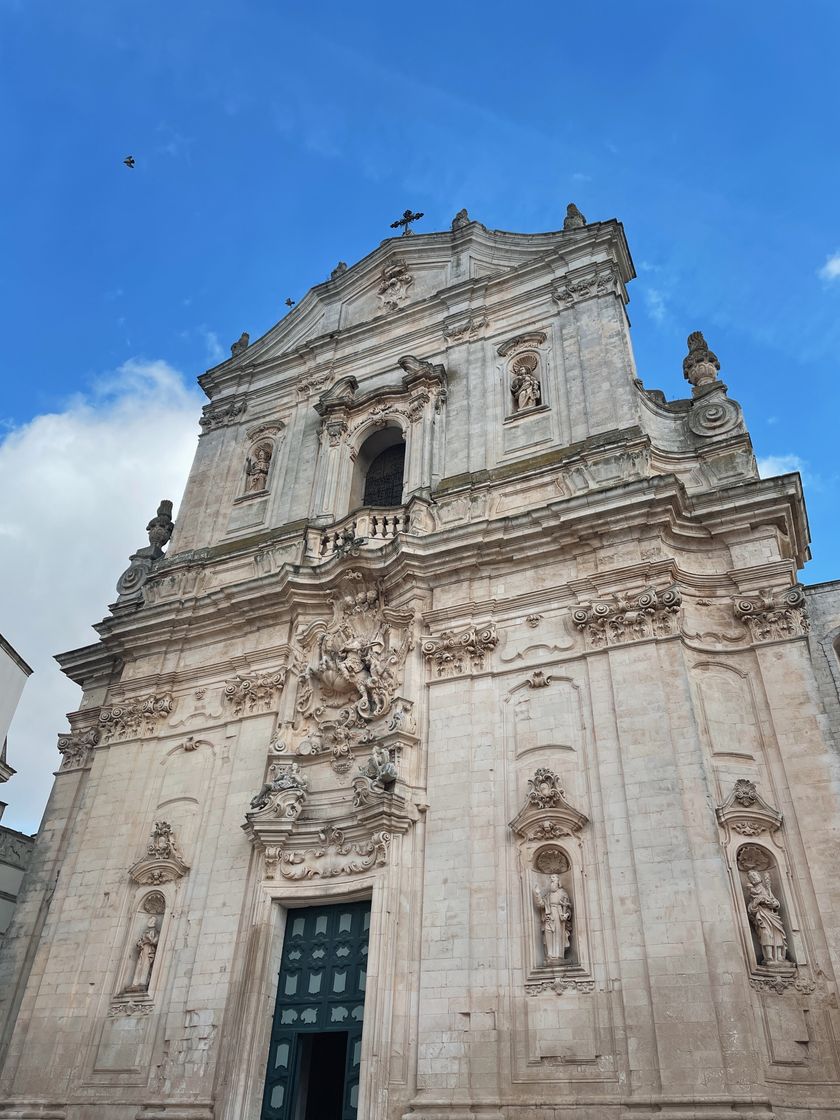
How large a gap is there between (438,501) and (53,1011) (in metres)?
9.12

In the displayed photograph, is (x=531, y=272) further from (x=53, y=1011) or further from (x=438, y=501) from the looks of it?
(x=53, y=1011)

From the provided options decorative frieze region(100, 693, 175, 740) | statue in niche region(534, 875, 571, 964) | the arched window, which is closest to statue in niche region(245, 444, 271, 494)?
the arched window

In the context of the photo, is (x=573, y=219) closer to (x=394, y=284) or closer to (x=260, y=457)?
(x=394, y=284)

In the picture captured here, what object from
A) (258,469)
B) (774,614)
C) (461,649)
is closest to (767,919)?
(774,614)

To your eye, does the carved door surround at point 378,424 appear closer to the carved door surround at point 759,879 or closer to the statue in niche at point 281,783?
the statue in niche at point 281,783

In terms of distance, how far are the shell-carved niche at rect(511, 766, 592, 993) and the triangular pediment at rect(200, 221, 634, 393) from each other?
10056mm

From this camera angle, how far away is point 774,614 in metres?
10.9

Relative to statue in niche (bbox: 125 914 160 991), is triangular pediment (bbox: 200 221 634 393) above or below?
above

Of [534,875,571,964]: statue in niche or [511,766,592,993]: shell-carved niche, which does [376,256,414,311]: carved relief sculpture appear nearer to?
[511,766,592,993]: shell-carved niche

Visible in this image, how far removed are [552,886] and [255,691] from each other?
224 inches

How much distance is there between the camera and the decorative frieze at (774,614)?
1078cm

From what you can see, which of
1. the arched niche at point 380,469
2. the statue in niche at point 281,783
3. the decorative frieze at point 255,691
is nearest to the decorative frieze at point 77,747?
the decorative frieze at point 255,691

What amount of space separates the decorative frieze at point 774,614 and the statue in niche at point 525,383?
17.5 feet

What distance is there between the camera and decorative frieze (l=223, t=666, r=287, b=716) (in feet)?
44.3
